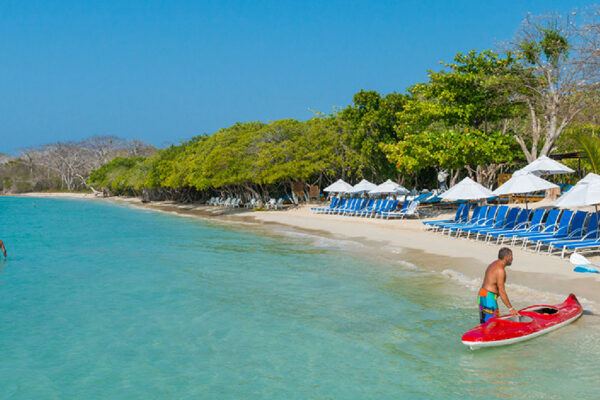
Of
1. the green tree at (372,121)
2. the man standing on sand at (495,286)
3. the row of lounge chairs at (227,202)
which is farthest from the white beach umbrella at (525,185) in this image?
the row of lounge chairs at (227,202)

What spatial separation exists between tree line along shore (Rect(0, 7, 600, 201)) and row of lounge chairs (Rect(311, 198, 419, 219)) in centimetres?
186

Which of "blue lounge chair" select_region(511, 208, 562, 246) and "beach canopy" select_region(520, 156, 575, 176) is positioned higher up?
"beach canopy" select_region(520, 156, 575, 176)

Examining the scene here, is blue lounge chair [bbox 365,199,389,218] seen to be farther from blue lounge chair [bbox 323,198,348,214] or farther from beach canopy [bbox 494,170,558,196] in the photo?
beach canopy [bbox 494,170,558,196]

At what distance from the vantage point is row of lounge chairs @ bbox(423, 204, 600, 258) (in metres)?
11.1

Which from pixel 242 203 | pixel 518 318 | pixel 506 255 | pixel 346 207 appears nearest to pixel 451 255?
pixel 518 318

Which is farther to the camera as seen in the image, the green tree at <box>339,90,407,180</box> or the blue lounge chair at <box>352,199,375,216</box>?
the green tree at <box>339,90,407,180</box>

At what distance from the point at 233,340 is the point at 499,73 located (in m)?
17.7

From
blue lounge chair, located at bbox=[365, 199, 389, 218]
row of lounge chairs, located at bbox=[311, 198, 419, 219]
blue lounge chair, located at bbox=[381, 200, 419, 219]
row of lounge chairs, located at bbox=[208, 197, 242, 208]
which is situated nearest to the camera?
blue lounge chair, located at bbox=[381, 200, 419, 219]

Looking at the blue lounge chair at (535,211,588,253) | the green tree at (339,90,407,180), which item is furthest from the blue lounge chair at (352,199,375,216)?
the blue lounge chair at (535,211,588,253)

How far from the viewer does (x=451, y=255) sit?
12.6 metres

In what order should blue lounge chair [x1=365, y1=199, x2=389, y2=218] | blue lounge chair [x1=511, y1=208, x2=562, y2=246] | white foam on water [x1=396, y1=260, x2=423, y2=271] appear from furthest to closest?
blue lounge chair [x1=365, y1=199, x2=389, y2=218] → blue lounge chair [x1=511, y1=208, x2=562, y2=246] → white foam on water [x1=396, y1=260, x2=423, y2=271]

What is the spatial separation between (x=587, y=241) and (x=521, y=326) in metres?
5.71

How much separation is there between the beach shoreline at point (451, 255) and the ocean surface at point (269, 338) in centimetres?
83

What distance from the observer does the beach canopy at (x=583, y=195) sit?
33.7 feet
